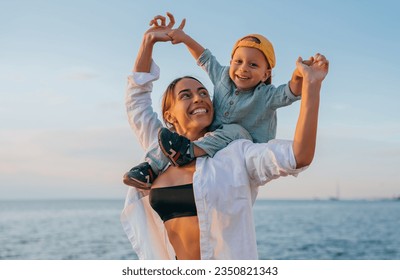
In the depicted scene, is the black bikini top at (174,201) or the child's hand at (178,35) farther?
the child's hand at (178,35)

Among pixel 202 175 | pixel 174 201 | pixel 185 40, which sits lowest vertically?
pixel 174 201

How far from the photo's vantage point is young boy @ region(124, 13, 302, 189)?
8.86ft

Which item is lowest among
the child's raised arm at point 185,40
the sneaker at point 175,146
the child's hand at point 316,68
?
the sneaker at point 175,146

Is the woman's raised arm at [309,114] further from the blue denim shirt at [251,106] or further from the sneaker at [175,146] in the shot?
the sneaker at [175,146]

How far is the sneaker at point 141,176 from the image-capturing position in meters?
2.80

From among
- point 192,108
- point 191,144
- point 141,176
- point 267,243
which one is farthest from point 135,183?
point 267,243

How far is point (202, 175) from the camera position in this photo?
2.64m

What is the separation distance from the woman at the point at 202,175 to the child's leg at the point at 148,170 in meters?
0.04

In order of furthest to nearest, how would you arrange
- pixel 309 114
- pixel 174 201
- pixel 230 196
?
pixel 174 201
pixel 230 196
pixel 309 114

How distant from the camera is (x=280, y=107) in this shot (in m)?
2.72

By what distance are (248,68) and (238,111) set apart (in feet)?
0.65

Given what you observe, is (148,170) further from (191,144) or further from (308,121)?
(308,121)

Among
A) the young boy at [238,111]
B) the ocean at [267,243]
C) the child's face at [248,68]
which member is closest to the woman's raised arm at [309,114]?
the young boy at [238,111]
